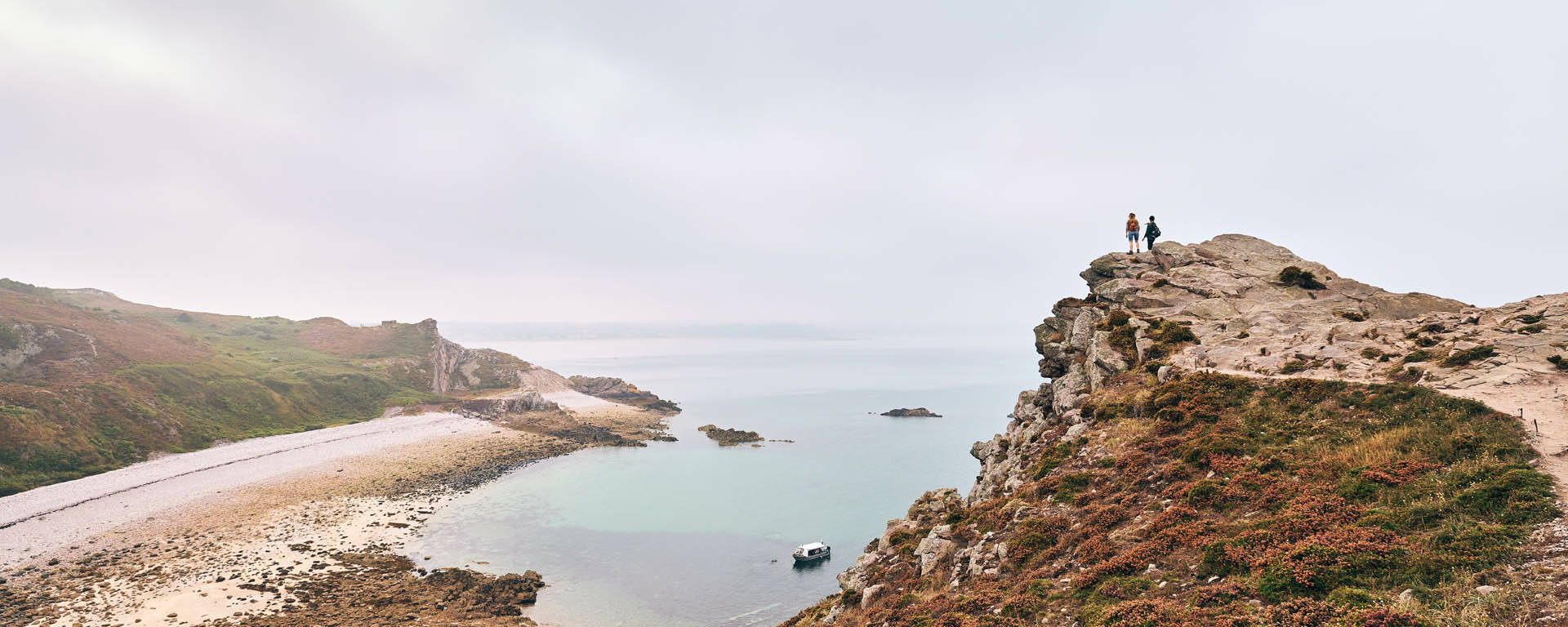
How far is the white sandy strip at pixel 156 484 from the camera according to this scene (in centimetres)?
5322

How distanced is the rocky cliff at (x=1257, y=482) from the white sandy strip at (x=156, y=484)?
7465 centimetres

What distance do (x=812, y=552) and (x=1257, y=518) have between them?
A: 48.5 meters

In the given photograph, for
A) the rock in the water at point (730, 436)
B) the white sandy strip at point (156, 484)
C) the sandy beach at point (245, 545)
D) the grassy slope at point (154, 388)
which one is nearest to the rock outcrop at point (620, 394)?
the rock in the water at point (730, 436)

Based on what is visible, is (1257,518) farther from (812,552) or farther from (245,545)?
(245,545)

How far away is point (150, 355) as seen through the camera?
120 m

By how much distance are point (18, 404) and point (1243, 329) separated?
13842 cm

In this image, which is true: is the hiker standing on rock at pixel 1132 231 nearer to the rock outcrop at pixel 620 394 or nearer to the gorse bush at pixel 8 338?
the rock outcrop at pixel 620 394

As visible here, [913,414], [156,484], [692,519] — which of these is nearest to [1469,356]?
[692,519]

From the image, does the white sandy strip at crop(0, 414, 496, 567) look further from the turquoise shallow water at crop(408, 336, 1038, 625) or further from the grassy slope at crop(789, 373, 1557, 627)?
the grassy slope at crop(789, 373, 1557, 627)

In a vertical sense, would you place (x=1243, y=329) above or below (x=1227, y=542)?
above

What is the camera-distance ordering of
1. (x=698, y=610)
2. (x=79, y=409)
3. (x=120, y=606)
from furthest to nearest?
(x=79, y=409), (x=698, y=610), (x=120, y=606)

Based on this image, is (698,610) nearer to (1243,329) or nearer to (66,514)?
(1243,329)

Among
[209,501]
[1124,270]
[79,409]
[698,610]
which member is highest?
[1124,270]

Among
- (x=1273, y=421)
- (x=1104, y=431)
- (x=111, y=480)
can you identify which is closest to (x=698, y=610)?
(x=1104, y=431)
